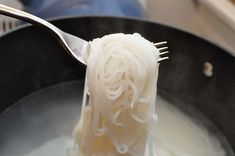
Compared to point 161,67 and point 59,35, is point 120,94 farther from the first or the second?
point 161,67

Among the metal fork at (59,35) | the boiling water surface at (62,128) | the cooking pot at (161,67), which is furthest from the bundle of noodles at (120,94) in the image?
the cooking pot at (161,67)

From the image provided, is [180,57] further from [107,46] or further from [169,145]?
[107,46]

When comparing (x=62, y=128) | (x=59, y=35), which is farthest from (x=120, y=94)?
(x=62, y=128)

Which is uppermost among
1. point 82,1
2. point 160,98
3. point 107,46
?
point 82,1

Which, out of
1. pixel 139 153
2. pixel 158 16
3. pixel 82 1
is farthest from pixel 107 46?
pixel 158 16

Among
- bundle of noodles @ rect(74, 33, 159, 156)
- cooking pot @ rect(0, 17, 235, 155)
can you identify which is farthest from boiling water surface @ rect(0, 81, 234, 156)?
bundle of noodles @ rect(74, 33, 159, 156)

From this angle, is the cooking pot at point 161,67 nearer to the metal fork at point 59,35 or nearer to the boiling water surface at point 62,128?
the boiling water surface at point 62,128

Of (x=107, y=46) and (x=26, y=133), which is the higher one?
(x=107, y=46)
